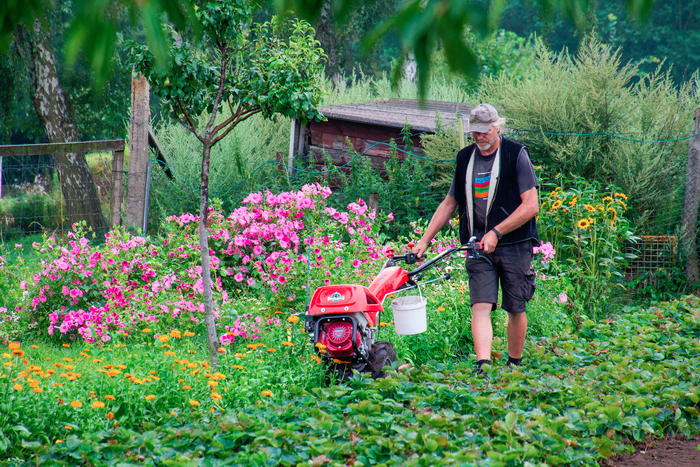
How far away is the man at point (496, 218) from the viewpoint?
3.75m

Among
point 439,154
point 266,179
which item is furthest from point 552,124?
point 266,179

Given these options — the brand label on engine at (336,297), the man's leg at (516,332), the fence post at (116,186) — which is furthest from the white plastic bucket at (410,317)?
the fence post at (116,186)

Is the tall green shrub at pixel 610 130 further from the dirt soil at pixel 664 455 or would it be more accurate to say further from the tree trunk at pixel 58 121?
the tree trunk at pixel 58 121

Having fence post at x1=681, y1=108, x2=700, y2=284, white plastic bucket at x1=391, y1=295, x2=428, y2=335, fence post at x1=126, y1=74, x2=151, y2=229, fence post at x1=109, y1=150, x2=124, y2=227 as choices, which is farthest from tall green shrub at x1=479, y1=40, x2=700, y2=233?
fence post at x1=109, y1=150, x2=124, y2=227

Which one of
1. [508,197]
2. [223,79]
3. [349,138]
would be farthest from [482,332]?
[349,138]

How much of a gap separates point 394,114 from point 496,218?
18.2 ft

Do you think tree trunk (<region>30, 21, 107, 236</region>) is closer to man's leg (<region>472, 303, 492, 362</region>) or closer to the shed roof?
the shed roof

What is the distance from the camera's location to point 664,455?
2.95 metres

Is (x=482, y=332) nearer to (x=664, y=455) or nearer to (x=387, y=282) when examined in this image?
(x=387, y=282)

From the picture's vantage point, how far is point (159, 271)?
5.09 metres

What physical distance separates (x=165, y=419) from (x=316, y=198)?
318 centimetres

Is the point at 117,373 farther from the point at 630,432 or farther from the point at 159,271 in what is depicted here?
the point at 630,432

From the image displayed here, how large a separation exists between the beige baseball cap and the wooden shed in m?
4.23

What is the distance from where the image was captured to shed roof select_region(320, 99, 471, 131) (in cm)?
826
